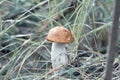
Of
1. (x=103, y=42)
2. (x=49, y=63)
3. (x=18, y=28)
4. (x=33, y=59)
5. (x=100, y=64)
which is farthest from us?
(x=18, y=28)

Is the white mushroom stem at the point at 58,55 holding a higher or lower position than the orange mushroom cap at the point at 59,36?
lower

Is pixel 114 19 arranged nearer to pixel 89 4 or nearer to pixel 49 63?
pixel 89 4

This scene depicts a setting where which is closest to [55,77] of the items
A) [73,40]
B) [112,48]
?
[73,40]

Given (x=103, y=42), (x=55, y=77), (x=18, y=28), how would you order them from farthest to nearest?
(x=18, y=28) < (x=103, y=42) < (x=55, y=77)

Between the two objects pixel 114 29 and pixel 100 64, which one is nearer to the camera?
pixel 114 29

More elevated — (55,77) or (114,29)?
(114,29)

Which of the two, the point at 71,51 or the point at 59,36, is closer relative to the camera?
the point at 59,36
